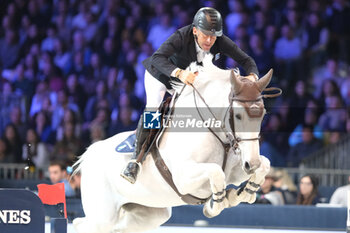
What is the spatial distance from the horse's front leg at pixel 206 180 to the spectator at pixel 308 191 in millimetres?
3403

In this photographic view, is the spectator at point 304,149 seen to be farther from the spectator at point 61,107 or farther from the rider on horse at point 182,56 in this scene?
the rider on horse at point 182,56

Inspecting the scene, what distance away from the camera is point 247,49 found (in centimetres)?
1183

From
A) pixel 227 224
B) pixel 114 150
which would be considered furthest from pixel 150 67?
pixel 227 224

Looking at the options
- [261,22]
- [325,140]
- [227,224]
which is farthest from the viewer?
[261,22]

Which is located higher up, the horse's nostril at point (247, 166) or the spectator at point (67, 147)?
the horse's nostril at point (247, 166)

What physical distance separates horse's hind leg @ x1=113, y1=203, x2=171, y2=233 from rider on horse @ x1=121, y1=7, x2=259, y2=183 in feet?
2.10

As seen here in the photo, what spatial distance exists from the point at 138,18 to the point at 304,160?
5004mm

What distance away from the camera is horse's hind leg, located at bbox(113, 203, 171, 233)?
6508mm

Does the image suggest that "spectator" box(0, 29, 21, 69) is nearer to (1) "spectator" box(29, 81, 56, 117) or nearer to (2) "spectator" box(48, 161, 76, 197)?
(1) "spectator" box(29, 81, 56, 117)

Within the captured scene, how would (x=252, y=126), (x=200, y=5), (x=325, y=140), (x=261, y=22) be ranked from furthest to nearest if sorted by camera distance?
(x=200, y=5) → (x=261, y=22) → (x=325, y=140) → (x=252, y=126)

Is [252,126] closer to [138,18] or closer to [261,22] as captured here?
[261,22]

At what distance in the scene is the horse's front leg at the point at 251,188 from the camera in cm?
555

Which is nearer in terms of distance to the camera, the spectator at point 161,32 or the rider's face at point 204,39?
the rider's face at point 204,39

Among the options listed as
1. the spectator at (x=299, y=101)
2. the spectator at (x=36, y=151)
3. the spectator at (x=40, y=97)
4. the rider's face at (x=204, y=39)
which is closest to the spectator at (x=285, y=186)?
the spectator at (x=299, y=101)
